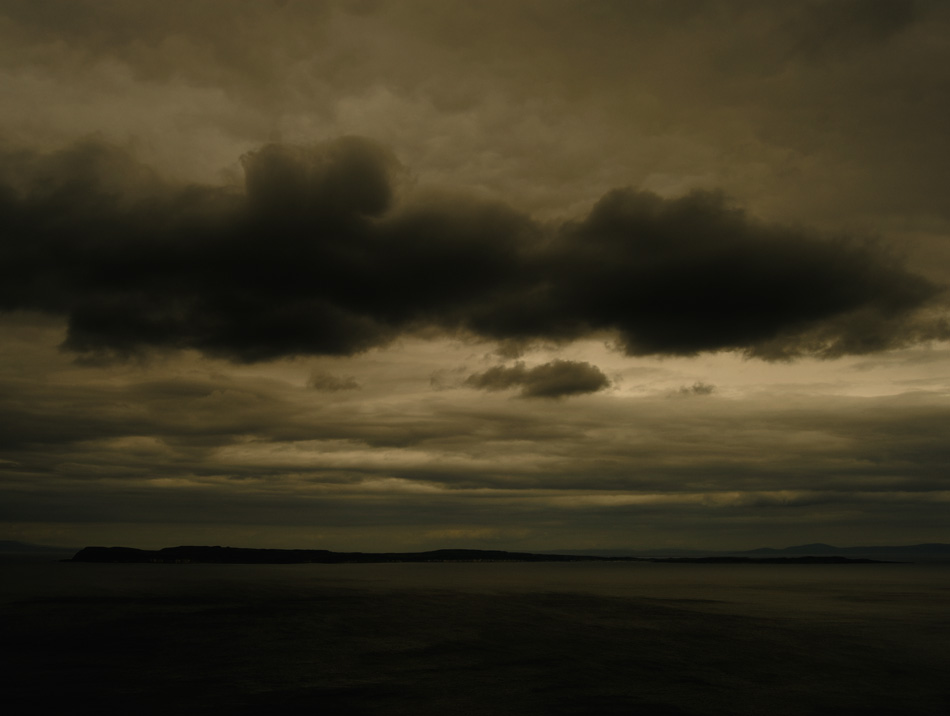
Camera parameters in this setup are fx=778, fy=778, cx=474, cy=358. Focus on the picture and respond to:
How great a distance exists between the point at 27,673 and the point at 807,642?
54361 mm

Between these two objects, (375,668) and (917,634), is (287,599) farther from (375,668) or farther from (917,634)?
(917,634)

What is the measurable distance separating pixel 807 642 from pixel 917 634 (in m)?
14.6

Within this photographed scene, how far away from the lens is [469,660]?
163ft

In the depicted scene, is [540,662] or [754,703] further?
[540,662]

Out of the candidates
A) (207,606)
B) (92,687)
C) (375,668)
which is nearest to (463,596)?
(207,606)

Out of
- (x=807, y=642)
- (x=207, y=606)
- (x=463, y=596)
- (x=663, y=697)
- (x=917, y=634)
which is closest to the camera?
(x=663, y=697)

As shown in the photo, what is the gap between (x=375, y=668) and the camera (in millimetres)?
46219

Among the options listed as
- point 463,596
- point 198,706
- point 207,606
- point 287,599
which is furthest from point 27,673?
point 463,596

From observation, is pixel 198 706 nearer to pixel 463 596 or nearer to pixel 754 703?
pixel 754 703

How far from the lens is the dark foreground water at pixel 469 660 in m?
37.1

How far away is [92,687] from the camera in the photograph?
40250mm

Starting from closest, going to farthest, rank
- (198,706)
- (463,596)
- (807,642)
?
(198,706) → (807,642) → (463,596)

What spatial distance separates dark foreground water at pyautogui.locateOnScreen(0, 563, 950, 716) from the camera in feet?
122

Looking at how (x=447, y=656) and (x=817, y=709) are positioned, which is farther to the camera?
(x=447, y=656)
